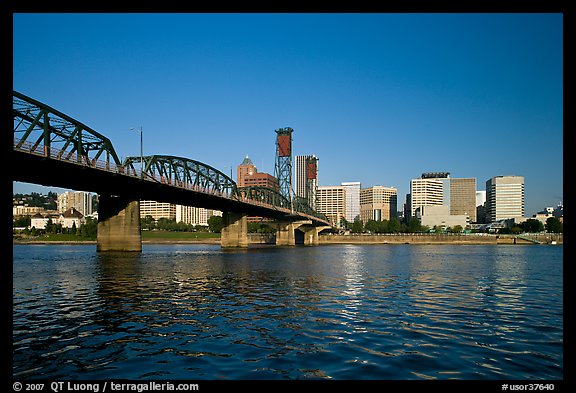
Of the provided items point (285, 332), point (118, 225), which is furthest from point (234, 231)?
point (285, 332)

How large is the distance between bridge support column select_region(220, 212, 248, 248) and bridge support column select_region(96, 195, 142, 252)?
190 ft

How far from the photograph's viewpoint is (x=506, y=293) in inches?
1481

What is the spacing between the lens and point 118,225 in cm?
9638

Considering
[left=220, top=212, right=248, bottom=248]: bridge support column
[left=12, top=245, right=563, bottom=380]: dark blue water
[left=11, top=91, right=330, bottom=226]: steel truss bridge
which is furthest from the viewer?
[left=220, top=212, right=248, bottom=248]: bridge support column

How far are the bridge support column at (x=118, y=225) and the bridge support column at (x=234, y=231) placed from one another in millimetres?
57840

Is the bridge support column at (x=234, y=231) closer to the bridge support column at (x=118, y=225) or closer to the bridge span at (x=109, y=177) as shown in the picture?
the bridge span at (x=109, y=177)

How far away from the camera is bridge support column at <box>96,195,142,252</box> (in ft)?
315

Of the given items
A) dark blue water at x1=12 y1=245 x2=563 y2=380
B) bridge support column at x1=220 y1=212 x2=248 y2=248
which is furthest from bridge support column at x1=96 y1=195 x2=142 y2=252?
bridge support column at x1=220 y1=212 x2=248 y2=248

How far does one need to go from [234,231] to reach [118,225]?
61.9 m

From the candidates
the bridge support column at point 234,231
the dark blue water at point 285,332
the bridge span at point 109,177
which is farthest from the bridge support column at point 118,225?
the bridge support column at point 234,231

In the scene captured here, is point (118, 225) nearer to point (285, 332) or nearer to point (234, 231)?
point (234, 231)

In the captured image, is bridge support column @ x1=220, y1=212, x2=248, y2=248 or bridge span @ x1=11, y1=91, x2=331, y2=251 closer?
bridge span @ x1=11, y1=91, x2=331, y2=251

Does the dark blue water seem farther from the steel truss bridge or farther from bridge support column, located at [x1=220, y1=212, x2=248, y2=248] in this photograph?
bridge support column, located at [x1=220, y1=212, x2=248, y2=248]

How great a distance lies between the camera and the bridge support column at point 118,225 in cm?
9612
